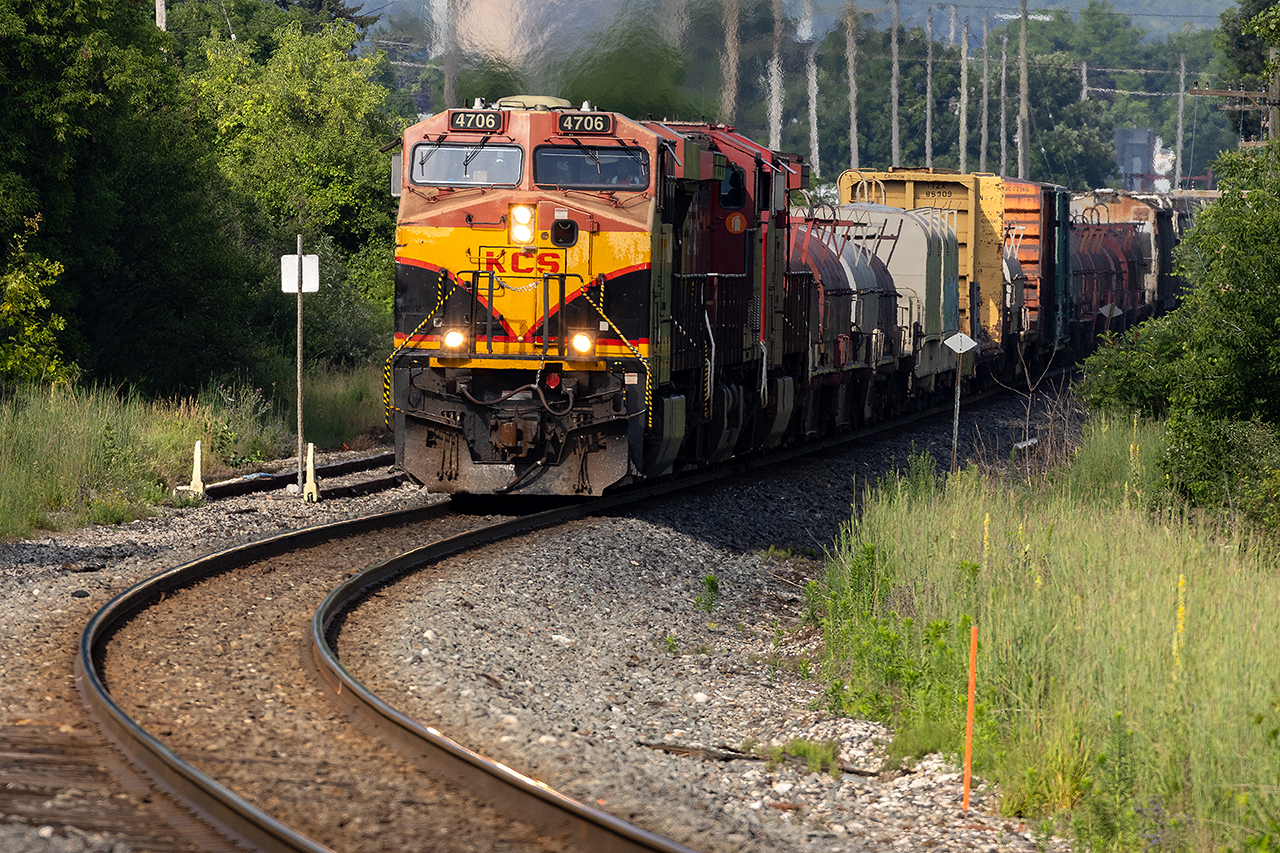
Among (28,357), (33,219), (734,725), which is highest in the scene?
(33,219)

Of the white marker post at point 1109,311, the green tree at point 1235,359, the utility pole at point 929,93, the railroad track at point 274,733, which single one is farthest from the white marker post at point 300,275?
the utility pole at point 929,93

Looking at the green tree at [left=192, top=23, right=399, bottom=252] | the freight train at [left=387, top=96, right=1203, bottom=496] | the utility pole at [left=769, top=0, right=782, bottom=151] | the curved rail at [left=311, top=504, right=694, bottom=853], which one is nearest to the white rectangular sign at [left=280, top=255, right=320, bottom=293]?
the freight train at [left=387, top=96, right=1203, bottom=496]

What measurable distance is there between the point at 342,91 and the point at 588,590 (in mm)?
24806

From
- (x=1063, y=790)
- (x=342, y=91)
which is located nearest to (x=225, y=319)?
(x=342, y=91)

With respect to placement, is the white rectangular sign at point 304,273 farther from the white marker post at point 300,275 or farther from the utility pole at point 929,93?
the utility pole at point 929,93

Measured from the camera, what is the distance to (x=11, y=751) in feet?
23.7

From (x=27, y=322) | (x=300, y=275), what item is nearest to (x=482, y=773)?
(x=300, y=275)

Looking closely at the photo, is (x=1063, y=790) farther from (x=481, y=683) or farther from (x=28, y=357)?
(x=28, y=357)

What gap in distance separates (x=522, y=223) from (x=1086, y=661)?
800 centimetres

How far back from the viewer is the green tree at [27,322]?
18266mm

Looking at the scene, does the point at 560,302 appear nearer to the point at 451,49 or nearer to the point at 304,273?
the point at 304,273

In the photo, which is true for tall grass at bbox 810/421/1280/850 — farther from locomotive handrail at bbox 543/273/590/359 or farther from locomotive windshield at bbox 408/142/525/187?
locomotive windshield at bbox 408/142/525/187

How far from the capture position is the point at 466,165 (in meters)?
14.6

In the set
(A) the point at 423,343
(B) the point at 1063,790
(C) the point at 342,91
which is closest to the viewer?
(B) the point at 1063,790
